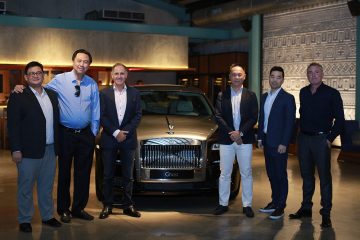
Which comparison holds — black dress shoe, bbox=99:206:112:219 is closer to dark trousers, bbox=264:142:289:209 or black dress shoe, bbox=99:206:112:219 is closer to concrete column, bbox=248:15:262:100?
dark trousers, bbox=264:142:289:209

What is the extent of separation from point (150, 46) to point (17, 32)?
4110mm

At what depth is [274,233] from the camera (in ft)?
17.0

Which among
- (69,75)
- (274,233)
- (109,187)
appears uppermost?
(69,75)

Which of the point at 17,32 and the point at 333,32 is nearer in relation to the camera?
the point at 333,32

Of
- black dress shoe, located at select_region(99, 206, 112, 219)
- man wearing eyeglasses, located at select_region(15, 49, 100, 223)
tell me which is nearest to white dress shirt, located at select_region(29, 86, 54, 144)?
man wearing eyeglasses, located at select_region(15, 49, 100, 223)

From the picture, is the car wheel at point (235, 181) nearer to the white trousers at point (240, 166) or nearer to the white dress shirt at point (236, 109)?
the white trousers at point (240, 166)

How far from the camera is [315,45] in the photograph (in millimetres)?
13891

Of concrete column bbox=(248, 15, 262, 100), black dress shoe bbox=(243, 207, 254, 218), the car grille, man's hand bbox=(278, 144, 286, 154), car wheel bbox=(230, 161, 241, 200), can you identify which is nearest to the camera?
man's hand bbox=(278, 144, 286, 154)

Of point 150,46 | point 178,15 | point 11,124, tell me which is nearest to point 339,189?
point 11,124

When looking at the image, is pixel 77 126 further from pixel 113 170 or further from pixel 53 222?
pixel 53 222

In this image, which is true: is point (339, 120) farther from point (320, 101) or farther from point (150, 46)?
point (150, 46)

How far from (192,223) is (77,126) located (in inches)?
62.0

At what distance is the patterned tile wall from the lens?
1287cm

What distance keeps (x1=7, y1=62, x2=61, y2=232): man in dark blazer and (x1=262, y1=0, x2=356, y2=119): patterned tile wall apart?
361 inches
